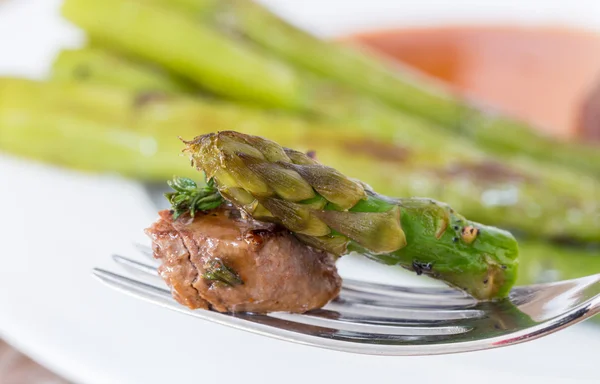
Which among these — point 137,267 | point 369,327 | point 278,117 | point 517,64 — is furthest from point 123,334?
point 517,64

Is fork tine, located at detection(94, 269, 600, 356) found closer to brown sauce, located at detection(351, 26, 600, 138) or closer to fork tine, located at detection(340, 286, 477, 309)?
fork tine, located at detection(340, 286, 477, 309)

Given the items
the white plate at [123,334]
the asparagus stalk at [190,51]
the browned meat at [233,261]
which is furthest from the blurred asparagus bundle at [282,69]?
the browned meat at [233,261]

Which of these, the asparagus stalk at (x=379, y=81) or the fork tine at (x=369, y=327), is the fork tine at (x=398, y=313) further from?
the asparagus stalk at (x=379, y=81)

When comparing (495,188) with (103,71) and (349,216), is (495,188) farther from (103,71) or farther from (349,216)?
(103,71)

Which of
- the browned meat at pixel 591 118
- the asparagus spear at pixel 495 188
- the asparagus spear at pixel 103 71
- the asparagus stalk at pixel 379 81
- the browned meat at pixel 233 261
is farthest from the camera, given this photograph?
the browned meat at pixel 591 118

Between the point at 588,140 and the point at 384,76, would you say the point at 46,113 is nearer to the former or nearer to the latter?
the point at 384,76

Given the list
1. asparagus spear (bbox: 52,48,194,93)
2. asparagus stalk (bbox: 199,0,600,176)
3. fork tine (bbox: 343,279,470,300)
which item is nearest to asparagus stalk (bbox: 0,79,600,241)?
asparagus spear (bbox: 52,48,194,93)

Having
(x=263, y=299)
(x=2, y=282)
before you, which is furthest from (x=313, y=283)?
(x=2, y=282)
